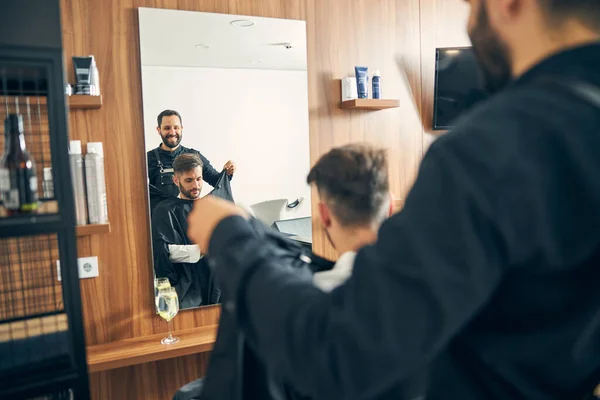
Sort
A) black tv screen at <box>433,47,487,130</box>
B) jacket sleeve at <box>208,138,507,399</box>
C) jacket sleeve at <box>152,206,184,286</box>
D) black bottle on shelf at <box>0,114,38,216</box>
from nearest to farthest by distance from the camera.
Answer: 1. jacket sleeve at <box>208,138,507,399</box>
2. black bottle on shelf at <box>0,114,38,216</box>
3. jacket sleeve at <box>152,206,184,286</box>
4. black tv screen at <box>433,47,487,130</box>

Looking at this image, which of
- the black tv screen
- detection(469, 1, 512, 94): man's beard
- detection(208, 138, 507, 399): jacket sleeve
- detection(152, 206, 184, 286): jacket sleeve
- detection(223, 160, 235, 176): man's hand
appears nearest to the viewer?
detection(208, 138, 507, 399): jacket sleeve

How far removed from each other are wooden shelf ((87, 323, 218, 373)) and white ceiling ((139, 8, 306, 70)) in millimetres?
1177

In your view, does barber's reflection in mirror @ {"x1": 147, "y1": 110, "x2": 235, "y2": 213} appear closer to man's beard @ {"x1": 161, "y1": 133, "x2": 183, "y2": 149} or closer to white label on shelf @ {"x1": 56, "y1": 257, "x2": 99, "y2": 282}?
man's beard @ {"x1": 161, "y1": 133, "x2": 183, "y2": 149}

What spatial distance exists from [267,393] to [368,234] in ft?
1.56

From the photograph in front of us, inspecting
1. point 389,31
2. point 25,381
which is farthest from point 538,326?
point 389,31

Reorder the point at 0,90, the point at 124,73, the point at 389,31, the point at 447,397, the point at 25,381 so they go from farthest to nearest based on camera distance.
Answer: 1. the point at 389,31
2. the point at 124,73
3. the point at 0,90
4. the point at 25,381
5. the point at 447,397

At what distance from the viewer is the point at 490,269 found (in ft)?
1.45

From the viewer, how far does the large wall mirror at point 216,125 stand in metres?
2.03

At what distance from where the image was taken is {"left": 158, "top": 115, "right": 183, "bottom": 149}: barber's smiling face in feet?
6.66

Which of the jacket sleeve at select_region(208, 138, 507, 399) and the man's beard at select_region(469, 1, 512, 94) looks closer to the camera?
the jacket sleeve at select_region(208, 138, 507, 399)

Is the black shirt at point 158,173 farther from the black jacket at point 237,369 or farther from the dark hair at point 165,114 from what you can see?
the black jacket at point 237,369

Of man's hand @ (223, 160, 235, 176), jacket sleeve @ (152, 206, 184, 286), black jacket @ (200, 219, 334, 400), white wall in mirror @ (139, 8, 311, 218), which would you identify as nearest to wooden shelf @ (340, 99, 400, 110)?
white wall in mirror @ (139, 8, 311, 218)

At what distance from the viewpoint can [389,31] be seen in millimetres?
2467

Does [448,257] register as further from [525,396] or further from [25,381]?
[25,381]
